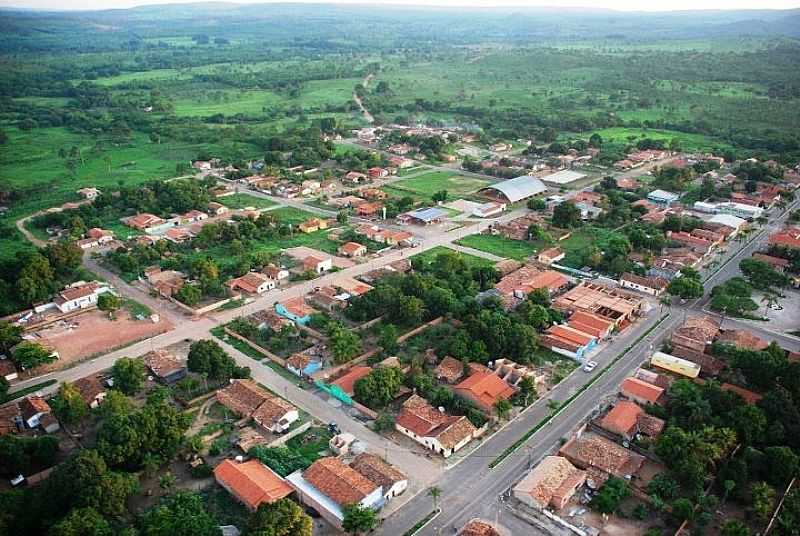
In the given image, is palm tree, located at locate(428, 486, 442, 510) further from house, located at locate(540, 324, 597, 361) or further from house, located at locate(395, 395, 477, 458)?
house, located at locate(540, 324, 597, 361)

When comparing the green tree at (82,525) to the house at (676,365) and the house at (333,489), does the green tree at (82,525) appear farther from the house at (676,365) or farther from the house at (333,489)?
the house at (676,365)

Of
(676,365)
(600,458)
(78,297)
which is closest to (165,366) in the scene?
(78,297)

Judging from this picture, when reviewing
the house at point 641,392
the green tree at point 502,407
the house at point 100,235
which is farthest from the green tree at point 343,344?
the house at point 100,235

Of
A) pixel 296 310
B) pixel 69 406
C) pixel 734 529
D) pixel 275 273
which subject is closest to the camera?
pixel 734 529

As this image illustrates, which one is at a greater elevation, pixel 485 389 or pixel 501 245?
pixel 485 389

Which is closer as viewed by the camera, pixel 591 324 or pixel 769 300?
pixel 591 324

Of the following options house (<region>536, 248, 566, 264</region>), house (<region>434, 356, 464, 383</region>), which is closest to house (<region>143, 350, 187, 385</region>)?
house (<region>434, 356, 464, 383</region>)

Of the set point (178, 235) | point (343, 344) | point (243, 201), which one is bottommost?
point (243, 201)

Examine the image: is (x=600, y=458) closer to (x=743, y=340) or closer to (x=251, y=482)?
(x=251, y=482)
